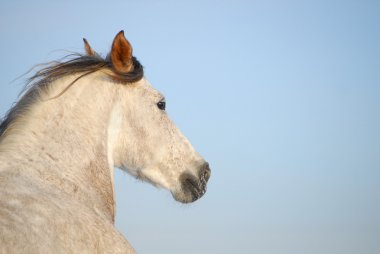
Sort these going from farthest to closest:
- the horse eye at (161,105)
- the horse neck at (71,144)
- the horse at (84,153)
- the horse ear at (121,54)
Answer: the horse eye at (161,105) → the horse ear at (121,54) → the horse neck at (71,144) → the horse at (84,153)

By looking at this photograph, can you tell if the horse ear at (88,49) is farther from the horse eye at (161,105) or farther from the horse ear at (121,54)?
the horse eye at (161,105)

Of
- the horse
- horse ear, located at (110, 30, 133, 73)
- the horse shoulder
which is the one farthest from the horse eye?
the horse shoulder

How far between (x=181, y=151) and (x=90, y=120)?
1.46 meters

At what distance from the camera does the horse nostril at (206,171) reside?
7651 mm

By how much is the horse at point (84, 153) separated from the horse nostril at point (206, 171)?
1 cm

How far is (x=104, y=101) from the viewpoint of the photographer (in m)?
6.66

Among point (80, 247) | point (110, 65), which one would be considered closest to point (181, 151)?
point (110, 65)

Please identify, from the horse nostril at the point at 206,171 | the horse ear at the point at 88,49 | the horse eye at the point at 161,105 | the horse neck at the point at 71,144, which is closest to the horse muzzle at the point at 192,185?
the horse nostril at the point at 206,171

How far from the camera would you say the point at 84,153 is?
6.20 meters

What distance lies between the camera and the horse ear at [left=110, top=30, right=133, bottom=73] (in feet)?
21.5

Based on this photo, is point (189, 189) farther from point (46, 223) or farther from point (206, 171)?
point (46, 223)

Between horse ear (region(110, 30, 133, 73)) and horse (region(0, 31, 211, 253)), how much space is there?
0.01 metres

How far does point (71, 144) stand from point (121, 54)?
1239mm

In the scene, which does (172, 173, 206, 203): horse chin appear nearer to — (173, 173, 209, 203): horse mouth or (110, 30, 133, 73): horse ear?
(173, 173, 209, 203): horse mouth
